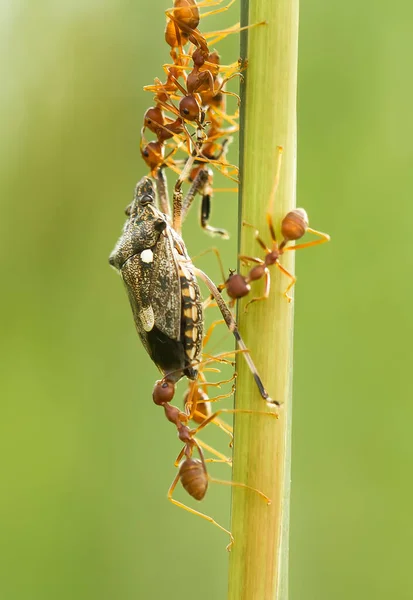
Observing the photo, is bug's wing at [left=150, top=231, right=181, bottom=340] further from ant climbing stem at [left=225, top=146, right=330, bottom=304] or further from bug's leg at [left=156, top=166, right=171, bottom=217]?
ant climbing stem at [left=225, top=146, right=330, bottom=304]

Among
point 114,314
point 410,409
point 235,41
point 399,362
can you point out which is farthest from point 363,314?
point 235,41

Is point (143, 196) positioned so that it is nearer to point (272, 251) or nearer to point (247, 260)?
point (247, 260)

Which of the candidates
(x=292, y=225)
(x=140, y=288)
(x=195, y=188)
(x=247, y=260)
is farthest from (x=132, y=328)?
(x=292, y=225)

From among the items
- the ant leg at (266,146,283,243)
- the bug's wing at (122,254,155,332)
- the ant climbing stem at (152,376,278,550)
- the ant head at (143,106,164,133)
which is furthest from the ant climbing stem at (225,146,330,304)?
the ant head at (143,106,164,133)

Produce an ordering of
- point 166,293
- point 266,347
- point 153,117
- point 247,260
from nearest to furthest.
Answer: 1. point 266,347
2. point 247,260
3. point 166,293
4. point 153,117

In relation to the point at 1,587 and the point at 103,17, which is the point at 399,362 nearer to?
the point at 1,587
